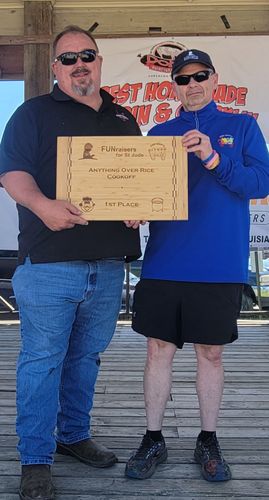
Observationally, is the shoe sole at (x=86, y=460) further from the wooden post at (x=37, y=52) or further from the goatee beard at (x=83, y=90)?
the wooden post at (x=37, y=52)

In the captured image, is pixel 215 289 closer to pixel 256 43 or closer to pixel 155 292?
pixel 155 292

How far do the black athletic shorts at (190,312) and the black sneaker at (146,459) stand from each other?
0.43 metres

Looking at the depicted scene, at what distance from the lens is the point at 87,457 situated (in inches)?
94.5

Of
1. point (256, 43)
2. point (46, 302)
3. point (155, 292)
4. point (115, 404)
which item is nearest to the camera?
point (46, 302)

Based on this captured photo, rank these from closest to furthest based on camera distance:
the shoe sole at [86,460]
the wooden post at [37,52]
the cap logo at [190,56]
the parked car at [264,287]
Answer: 1. the cap logo at [190,56]
2. the shoe sole at [86,460]
3. the wooden post at [37,52]
4. the parked car at [264,287]

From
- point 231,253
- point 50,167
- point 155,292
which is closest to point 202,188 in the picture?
point 231,253

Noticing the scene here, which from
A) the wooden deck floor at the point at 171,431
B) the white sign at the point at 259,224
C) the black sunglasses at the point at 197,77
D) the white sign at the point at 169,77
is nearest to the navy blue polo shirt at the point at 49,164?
the black sunglasses at the point at 197,77

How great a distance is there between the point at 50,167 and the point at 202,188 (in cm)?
60

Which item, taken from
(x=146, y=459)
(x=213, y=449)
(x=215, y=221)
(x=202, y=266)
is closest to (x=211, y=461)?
(x=213, y=449)

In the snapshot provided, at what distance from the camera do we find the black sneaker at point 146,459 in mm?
2275

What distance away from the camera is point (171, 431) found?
280 centimetres

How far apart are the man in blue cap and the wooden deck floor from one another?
89 millimetres

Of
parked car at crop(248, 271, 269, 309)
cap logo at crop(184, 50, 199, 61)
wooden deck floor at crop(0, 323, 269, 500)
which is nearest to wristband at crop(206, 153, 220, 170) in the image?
cap logo at crop(184, 50, 199, 61)

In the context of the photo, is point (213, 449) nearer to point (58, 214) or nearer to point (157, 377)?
point (157, 377)
